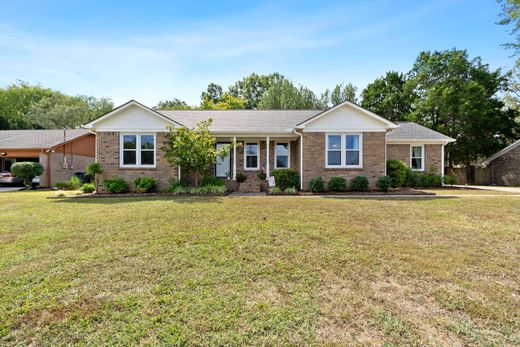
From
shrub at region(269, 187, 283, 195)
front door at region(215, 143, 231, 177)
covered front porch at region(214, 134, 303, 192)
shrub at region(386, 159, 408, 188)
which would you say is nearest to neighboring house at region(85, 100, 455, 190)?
shrub at region(386, 159, 408, 188)

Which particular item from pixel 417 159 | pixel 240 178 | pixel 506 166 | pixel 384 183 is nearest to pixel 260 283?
pixel 384 183

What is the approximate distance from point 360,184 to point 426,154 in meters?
7.77

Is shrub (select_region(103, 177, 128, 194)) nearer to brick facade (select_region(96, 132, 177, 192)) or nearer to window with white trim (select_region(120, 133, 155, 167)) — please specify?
brick facade (select_region(96, 132, 177, 192))

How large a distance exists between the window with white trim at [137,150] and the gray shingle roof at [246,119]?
10.0 ft

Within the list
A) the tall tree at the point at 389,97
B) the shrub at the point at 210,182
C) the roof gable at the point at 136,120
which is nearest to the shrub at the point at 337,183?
the shrub at the point at 210,182

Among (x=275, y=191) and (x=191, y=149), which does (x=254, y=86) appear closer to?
(x=191, y=149)

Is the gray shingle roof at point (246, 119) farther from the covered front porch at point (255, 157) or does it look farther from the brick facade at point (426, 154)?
the brick facade at point (426, 154)

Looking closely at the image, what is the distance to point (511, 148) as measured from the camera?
20000 mm

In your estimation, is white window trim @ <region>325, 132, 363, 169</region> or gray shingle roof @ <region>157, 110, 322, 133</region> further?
gray shingle roof @ <region>157, 110, 322, 133</region>

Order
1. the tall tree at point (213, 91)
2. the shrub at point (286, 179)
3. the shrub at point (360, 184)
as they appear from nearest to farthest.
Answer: the shrub at point (360, 184) < the shrub at point (286, 179) < the tall tree at point (213, 91)

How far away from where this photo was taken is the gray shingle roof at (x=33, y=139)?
19.4m

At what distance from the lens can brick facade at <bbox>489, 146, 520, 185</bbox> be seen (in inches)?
778

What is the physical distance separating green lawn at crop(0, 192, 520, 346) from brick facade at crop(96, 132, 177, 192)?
7.17 meters

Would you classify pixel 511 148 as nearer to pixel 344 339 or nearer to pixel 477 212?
pixel 477 212
